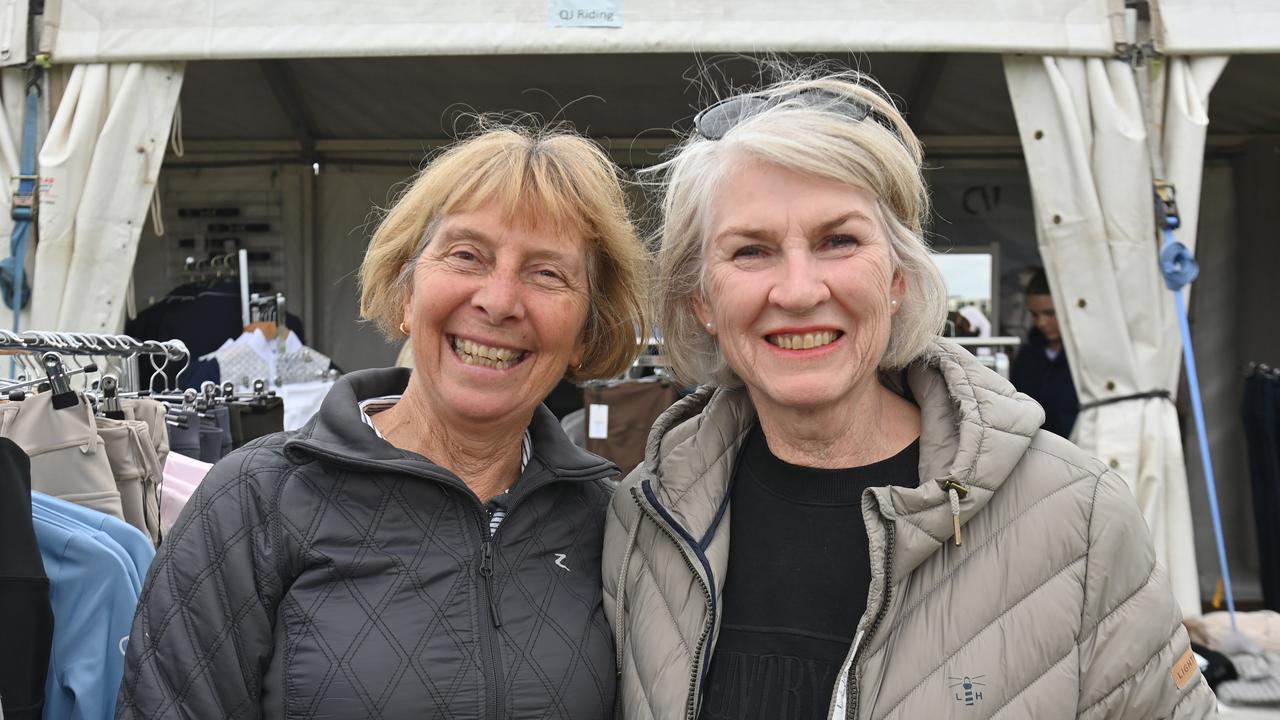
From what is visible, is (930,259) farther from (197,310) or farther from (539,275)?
(197,310)

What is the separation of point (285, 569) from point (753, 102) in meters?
0.97

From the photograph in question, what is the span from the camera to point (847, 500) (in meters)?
1.45

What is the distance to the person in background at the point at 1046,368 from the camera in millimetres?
4707

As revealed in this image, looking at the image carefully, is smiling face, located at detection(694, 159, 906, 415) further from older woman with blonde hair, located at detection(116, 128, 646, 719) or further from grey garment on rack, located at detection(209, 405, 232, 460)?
grey garment on rack, located at detection(209, 405, 232, 460)

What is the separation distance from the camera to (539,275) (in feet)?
5.09

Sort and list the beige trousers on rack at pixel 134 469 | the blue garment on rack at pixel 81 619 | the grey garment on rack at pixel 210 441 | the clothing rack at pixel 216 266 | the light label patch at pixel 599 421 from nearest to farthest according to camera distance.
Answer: the blue garment on rack at pixel 81 619
the beige trousers on rack at pixel 134 469
the grey garment on rack at pixel 210 441
the light label patch at pixel 599 421
the clothing rack at pixel 216 266

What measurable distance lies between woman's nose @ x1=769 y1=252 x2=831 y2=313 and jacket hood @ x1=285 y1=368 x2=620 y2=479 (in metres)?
0.44

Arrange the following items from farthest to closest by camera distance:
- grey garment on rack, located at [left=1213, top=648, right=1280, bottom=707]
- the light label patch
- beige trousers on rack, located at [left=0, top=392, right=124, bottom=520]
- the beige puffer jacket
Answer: the light label patch, grey garment on rack, located at [left=1213, top=648, right=1280, bottom=707], beige trousers on rack, located at [left=0, top=392, right=124, bottom=520], the beige puffer jacket

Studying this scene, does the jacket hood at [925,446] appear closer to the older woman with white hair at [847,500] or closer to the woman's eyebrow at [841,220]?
the older woman with white hair at [847,500]

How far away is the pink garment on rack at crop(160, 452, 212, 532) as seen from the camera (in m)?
2.46

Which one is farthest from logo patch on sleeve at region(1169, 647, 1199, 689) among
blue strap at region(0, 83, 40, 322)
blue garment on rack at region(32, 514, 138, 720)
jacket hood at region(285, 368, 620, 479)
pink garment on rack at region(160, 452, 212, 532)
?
blue strap at region(0, 83, 40, 322)

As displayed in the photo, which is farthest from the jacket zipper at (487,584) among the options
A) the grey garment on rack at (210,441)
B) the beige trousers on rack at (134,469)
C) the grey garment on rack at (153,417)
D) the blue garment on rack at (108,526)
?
the grey garment on rack at (210,441)

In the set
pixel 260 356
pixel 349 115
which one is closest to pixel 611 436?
pixel 260 356

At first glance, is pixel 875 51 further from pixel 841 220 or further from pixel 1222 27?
pixel 841 220
